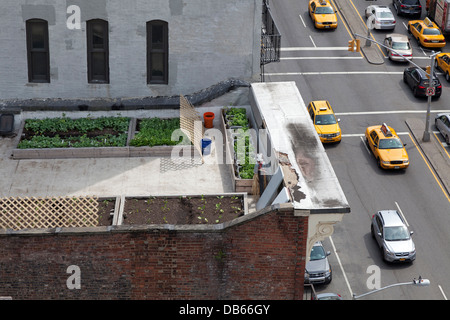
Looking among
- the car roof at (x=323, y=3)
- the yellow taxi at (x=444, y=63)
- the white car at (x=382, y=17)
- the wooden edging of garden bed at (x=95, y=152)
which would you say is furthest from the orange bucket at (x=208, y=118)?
the white car at (x=382, y=17)

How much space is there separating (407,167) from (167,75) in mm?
21567

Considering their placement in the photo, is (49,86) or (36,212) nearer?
(36,212)

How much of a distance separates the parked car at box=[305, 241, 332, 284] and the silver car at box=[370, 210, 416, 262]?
3.72 m

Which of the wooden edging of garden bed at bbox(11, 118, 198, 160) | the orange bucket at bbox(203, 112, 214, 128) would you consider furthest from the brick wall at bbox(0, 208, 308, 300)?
the orange bucket at bbox(203, 112, 214, 128)

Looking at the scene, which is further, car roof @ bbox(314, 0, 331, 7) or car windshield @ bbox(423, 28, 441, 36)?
car roof @ bbox(314, 0, 331, 7)

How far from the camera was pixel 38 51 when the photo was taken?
125 feet

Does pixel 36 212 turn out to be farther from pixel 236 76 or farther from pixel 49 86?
pixel 236 76

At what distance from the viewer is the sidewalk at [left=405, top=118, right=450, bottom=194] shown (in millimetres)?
54625

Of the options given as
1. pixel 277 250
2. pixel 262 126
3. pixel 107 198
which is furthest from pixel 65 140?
pixel 277 250

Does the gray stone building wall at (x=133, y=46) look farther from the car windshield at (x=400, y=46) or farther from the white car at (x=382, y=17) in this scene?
the white car at (x=382, y=17)

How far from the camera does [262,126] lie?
35250 mm

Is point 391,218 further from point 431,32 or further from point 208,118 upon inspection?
point 431,32

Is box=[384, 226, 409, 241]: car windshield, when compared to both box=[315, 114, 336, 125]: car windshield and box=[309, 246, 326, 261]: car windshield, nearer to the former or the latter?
box=[309, 246, 326, 261]: car windshield

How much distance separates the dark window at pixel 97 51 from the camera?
3772 centimetres
